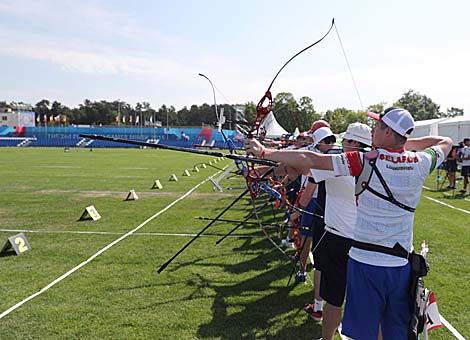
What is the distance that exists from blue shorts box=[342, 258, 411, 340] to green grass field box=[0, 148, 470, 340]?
4.99 ft

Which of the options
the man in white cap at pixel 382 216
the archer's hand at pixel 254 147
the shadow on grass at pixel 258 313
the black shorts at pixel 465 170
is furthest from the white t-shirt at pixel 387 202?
the black shorts at pixel 465 170

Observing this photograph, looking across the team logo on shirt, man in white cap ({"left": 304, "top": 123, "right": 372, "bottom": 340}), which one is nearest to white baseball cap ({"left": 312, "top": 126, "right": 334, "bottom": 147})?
man in white cap ({"left": 304, "top": 123, "right": 372, "bottom": 340})

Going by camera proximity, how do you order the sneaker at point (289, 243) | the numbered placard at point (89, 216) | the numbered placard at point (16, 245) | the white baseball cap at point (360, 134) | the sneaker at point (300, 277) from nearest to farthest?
the white baseball cap at point (360, 134), the sneaker at point (300, 277), the numbered placard at point (16, 245), the sneaker at point (289, 243), the numbered placard at point (89, 216)

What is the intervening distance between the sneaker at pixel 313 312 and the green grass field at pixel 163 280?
100 millimetres

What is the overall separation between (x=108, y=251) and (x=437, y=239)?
5.92 m

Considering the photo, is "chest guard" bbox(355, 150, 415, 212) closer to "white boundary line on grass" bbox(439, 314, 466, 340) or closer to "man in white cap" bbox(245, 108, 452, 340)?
"man in white cap" bbox(245, 108, 452, 340)

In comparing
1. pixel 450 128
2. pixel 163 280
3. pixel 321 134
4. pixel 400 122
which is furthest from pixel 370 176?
pixel 450 128

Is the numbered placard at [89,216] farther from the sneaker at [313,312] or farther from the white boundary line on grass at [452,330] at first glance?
the white boundary line on grass at [452,330]

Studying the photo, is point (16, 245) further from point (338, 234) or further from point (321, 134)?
point (338, 234)

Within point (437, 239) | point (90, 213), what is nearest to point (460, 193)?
point (437, 239)

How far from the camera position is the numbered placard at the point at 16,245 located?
20.9 ft

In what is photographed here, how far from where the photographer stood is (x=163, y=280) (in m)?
5.36

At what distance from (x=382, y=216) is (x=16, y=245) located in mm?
5871

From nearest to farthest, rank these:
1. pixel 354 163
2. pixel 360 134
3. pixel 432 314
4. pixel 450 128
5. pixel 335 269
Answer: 1. pixel 354 163
2. pixel 432 314
3. pixel 360 134
4. pixel 335 269
5. pixel 450 128
